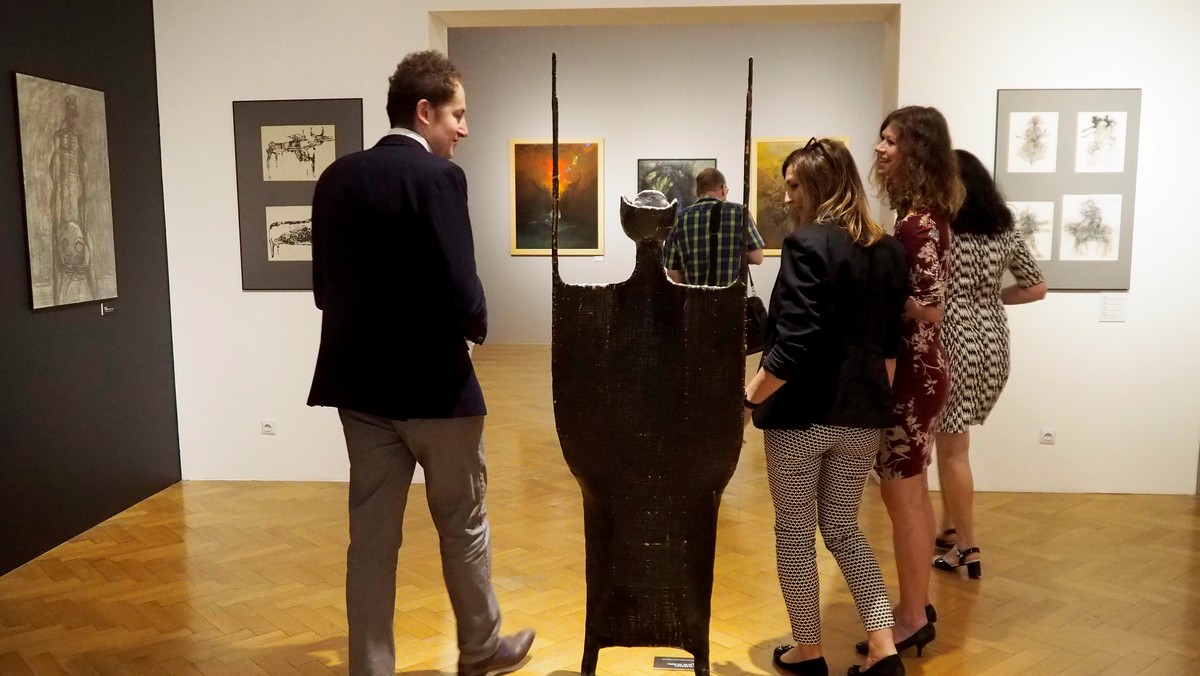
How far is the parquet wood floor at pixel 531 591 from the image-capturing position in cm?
315

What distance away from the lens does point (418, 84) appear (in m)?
2.52

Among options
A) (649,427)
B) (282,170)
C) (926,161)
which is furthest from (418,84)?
(282,170)

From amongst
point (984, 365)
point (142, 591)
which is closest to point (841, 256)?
point (984, 365)

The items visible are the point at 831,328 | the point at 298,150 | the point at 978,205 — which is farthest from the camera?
the point at 298,150

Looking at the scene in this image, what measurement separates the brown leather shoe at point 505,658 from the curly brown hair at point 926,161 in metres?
1.83

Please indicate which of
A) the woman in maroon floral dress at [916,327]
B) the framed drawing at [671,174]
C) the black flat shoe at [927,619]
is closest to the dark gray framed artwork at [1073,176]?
the woman in maroon floral dress at [916,327]

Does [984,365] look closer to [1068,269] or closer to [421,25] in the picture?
[1068,269]

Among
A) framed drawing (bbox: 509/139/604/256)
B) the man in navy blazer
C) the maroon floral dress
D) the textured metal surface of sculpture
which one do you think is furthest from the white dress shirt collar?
framed drawing (bbox: 509/139/604/256)

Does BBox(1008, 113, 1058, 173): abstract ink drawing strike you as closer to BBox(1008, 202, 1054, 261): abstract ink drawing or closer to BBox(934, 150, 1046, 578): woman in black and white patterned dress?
BBox(1008, 202, 1054, 261): abstract ink drawing

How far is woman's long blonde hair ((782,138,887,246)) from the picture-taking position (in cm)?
264

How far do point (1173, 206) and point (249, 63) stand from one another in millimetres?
4929

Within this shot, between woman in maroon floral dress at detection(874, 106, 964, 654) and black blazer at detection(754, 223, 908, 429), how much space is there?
7.2 inches

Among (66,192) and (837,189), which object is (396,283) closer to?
(837,189)

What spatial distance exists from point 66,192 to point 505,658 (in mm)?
2990
